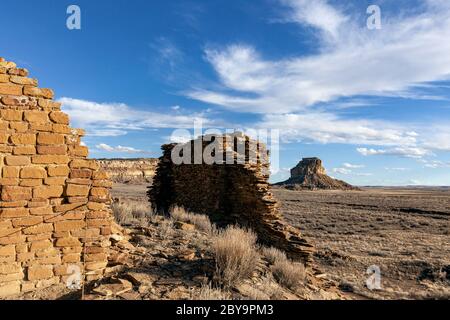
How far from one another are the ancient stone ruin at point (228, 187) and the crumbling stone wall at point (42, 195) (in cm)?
517

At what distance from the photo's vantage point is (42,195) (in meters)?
5.79

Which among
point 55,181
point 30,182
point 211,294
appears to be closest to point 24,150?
point 30,182

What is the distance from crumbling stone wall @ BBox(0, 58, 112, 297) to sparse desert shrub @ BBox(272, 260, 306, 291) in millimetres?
3120

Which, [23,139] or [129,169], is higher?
[129,169]

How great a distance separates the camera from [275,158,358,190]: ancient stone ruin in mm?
75700

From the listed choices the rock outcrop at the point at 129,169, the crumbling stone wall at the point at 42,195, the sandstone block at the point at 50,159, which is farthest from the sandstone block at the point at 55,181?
the rock outcrop at the point at 129,169

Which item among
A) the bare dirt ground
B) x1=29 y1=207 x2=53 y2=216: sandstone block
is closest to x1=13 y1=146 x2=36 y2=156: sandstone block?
x1=29 y1=207 x2=53 y2=216: sandstone block

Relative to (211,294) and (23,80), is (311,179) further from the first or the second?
(23,80)

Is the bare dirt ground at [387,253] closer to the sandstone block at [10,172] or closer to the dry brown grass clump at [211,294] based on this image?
the dry brown grass clump at [211,294]

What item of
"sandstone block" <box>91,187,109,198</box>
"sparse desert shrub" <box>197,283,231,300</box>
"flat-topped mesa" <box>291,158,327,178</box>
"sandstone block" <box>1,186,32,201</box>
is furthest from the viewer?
"flat-topped mesa" <box>291,158,327,178</box>

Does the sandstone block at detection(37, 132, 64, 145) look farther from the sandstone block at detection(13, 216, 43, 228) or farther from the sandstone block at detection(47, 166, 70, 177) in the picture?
the sandstone block at detection(13, 216, 43, 228)

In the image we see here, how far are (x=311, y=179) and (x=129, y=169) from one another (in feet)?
131
